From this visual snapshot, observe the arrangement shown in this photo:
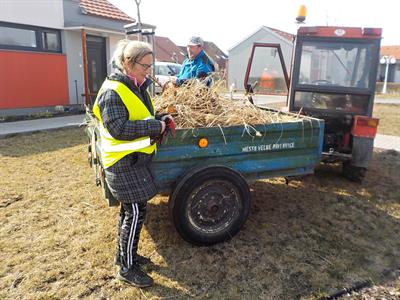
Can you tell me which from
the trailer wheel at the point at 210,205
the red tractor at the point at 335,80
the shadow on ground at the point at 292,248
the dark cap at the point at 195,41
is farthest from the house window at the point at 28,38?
the trailer wheel at the point at 210,205

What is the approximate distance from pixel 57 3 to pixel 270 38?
2588cm

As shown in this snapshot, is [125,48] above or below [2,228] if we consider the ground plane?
above

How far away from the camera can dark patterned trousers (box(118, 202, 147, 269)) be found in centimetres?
280

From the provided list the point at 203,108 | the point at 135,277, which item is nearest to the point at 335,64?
the point at 203,108

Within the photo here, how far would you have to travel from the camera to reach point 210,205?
10.7 feet

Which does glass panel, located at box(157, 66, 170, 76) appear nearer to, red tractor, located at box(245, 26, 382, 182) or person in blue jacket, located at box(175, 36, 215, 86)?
red tractor, located at box(245, 26, 382, 182)

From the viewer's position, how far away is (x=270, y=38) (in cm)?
3378

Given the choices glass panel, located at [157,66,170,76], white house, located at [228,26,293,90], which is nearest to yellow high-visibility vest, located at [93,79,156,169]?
glass panel, located at [157,66,170,76]

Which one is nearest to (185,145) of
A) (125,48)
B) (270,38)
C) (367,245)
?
(125,48)

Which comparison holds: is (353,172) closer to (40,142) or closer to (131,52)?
(131,52)

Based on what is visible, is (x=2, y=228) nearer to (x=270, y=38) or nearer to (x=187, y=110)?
(x=187, y=110)

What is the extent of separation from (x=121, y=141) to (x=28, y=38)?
10.1 m

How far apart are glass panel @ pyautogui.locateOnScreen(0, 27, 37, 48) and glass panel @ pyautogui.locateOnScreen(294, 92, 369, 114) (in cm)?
893

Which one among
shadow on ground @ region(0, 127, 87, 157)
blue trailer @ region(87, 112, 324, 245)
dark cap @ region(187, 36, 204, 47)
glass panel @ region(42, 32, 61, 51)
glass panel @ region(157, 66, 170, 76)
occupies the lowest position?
shadow on ground @ region(0, 127, 87, 157)
